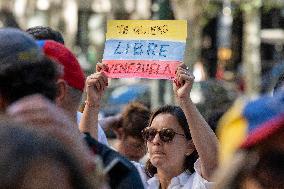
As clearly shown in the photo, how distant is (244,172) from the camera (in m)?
2.17

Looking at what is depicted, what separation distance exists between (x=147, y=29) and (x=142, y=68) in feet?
0.65

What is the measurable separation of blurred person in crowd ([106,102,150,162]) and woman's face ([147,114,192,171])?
1.77 metres

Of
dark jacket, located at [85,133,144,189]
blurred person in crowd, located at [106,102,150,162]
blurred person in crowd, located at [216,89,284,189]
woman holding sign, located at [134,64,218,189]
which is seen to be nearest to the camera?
blurred person in crowd, located at [216,89,284,189]

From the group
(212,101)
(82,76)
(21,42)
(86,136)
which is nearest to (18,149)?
(21,42)

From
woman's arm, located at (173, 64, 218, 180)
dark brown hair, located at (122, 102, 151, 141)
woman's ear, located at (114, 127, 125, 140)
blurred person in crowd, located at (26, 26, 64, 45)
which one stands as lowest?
woman's ear, located at (114, 127, 125, 140)

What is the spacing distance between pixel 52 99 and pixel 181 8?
17656 mm

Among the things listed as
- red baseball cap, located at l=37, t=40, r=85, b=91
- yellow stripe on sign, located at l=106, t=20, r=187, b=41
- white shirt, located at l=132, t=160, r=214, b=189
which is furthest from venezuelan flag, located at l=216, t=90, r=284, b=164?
yellow stripe on sign, located at l=106, t=20, r=187, b=41

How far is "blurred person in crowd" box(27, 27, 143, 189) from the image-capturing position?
324 cm

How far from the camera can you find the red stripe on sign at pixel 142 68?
205 inches

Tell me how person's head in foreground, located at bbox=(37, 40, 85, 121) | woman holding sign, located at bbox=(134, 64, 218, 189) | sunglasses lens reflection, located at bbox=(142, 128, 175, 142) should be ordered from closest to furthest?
person's head in foreground, located at bbox=(37, 40, 85, 121), woman holding sign, located at bbox=(134, 64, 218, 189), sunglasses lens reflection, located at bbox=(142, 128, 175, 142)

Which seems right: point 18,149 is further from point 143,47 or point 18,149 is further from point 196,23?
point 196,23

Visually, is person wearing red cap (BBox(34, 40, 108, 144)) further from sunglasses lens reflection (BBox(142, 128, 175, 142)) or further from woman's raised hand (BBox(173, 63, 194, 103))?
sunglasses lens reflection (BBox(142, 128, 175, 142))

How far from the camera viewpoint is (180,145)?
16.8 ft

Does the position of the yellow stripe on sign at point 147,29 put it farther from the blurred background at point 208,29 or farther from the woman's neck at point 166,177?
the blurred background at point 208,29
